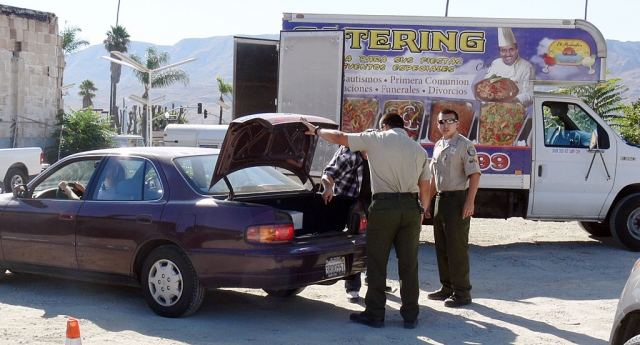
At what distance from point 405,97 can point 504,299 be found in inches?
143

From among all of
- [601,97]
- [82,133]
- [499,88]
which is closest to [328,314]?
[499,88]

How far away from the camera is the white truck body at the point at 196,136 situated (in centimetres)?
2161

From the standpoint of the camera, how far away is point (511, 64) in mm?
10445

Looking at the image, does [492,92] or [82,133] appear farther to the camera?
[82,133]

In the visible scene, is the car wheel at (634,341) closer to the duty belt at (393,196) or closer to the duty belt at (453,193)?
the duty belt at (393,196)

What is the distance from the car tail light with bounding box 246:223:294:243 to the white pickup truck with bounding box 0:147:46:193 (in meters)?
13.8

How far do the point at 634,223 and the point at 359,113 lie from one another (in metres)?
4.09

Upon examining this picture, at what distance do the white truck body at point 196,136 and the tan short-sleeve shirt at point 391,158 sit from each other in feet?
50.5

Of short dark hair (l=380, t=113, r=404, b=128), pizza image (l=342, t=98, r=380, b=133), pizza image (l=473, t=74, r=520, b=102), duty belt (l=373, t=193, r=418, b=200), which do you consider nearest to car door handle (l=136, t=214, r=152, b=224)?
duty belt (l=373, t=193, r=418, b=200)

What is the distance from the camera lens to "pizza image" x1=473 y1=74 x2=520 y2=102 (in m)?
10.5

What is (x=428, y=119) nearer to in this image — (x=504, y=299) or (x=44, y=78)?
(x=504, y=299)

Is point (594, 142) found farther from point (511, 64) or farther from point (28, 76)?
point (28, 76)

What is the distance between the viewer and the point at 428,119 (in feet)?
34.8

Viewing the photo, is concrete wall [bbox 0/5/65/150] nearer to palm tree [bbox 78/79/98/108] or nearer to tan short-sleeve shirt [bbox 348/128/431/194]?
tan short-sleeve shirt [bbox 348/128/431/194]
